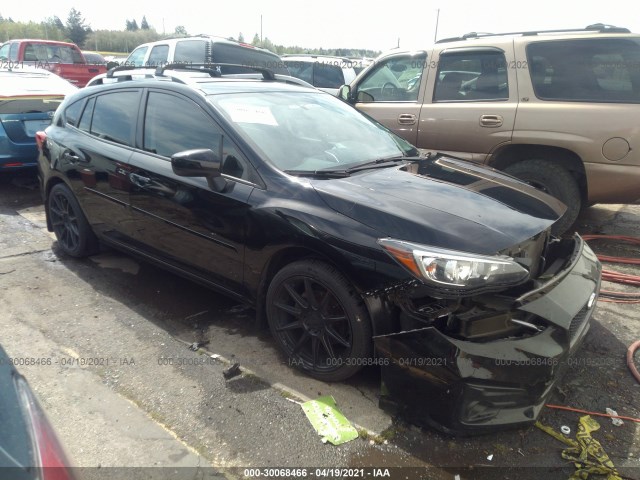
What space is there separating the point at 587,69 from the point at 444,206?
3.08 metres

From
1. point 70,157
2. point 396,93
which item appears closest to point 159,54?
point 396,93

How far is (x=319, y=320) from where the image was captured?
2777mm

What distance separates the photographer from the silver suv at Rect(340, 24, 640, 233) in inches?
174

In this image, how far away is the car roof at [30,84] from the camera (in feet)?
21.4

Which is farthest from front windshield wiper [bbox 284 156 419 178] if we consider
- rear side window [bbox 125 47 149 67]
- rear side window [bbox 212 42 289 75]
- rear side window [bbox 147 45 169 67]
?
rear side window [bbox 125 47 149 67]

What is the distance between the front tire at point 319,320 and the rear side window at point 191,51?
275 inches

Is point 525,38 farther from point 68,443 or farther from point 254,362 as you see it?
Answer: point 68,443

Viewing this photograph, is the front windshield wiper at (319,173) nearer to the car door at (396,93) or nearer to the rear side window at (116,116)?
the rear side window at (116,116)

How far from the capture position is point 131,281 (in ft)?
13.9

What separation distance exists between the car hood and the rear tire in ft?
5.97

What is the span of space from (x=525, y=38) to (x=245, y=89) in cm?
305

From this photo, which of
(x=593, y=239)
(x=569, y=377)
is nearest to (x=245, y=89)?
(x=569, y=377)

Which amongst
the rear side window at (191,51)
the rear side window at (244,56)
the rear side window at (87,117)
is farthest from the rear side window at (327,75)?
the rear side window at (87,117)

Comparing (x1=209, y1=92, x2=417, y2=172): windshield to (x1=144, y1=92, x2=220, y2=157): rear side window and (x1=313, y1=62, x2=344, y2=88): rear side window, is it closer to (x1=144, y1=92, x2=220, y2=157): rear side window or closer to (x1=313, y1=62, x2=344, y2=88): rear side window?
(x1=144, y1=92, x2=220, y2=157): rear side window
